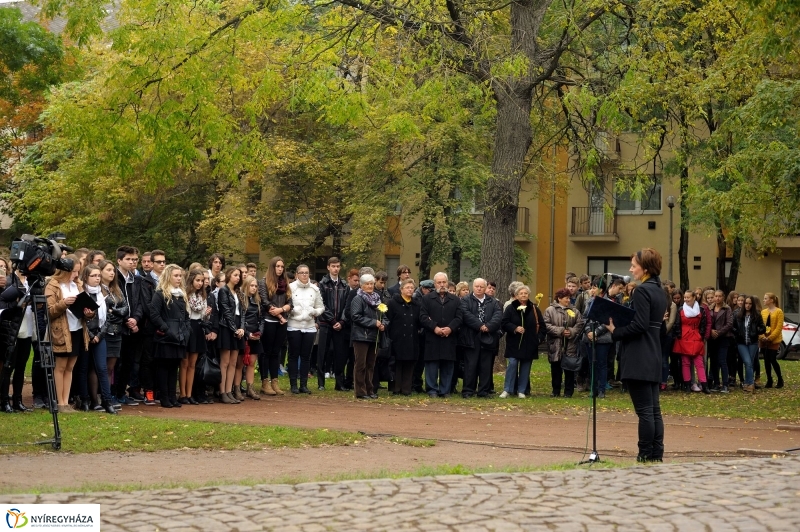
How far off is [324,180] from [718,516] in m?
34.9

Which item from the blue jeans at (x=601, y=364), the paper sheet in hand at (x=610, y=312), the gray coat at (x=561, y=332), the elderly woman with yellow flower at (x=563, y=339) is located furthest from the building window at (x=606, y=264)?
the paper sheet in hand at (x=610, y=312)

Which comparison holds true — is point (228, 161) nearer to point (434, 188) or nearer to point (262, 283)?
point (262, 283)

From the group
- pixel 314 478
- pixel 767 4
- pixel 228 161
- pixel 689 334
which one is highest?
pixel 767 4

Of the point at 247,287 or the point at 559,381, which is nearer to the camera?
the point at 247,287

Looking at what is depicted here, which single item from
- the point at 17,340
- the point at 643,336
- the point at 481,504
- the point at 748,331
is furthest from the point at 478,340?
the point at 481,504

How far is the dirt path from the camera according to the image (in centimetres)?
990

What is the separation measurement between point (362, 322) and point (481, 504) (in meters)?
10.5

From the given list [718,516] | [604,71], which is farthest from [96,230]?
[718,516]

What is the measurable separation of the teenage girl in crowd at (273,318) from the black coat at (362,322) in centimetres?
112

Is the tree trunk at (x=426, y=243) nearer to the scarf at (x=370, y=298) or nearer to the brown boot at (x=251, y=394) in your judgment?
the scarf at (x=370, y=298)

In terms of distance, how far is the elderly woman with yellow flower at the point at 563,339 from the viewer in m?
19.0

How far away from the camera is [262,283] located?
59.8 feet

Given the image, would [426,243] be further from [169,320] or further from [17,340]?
[17,340]

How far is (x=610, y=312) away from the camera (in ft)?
34.8
